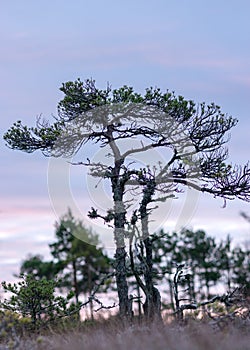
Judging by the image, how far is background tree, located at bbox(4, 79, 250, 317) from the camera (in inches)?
544

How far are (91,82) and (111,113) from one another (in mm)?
902

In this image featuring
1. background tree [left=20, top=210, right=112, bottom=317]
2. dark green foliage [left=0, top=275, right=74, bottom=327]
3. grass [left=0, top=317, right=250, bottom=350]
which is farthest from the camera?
background tree [left=20, top=210, right=112, bottom=317]

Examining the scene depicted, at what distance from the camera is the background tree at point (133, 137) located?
45.4ft

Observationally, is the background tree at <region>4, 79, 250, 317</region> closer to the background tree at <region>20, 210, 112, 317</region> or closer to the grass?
the grass

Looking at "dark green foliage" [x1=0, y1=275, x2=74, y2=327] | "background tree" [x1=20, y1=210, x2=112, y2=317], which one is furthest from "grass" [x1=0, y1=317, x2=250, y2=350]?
"background tree" [x1=20, y1=210, x2=112, y2=317]

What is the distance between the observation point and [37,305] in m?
12.8

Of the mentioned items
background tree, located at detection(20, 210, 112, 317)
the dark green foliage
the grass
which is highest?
background tree, located at detection(20, 210, 112, 317)

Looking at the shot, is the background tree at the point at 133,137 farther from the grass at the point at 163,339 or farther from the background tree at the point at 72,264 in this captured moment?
the background tree at the point at 72,264

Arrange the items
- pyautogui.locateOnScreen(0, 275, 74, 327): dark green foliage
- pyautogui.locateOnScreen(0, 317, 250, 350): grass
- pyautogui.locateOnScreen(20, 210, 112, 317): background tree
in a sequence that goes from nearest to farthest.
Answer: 1. pyautogui.locateOnScreen(0, 317, 250, 350): grass
2. pyautogui.locateOnScreen(0, 275, 74, 327): dark green foliage
3. pyautogui.locateOnScreen(20, 210, 112, 317): background tree

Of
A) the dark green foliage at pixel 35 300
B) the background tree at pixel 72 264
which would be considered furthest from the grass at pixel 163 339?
the background tree at pixel 72 264

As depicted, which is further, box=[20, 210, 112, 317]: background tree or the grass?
box=[20, 210, 112, 317]: background tree

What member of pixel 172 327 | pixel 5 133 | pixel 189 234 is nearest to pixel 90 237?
pixel 189 234

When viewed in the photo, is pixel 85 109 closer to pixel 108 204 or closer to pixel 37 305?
pixel 108 204

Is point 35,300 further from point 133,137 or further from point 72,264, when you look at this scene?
point 72,264
